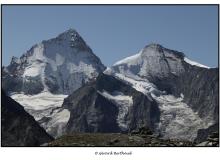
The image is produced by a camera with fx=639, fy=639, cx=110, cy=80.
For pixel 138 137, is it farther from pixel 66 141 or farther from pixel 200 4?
pixel 200 4

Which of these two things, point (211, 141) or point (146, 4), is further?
point (211, 141)
